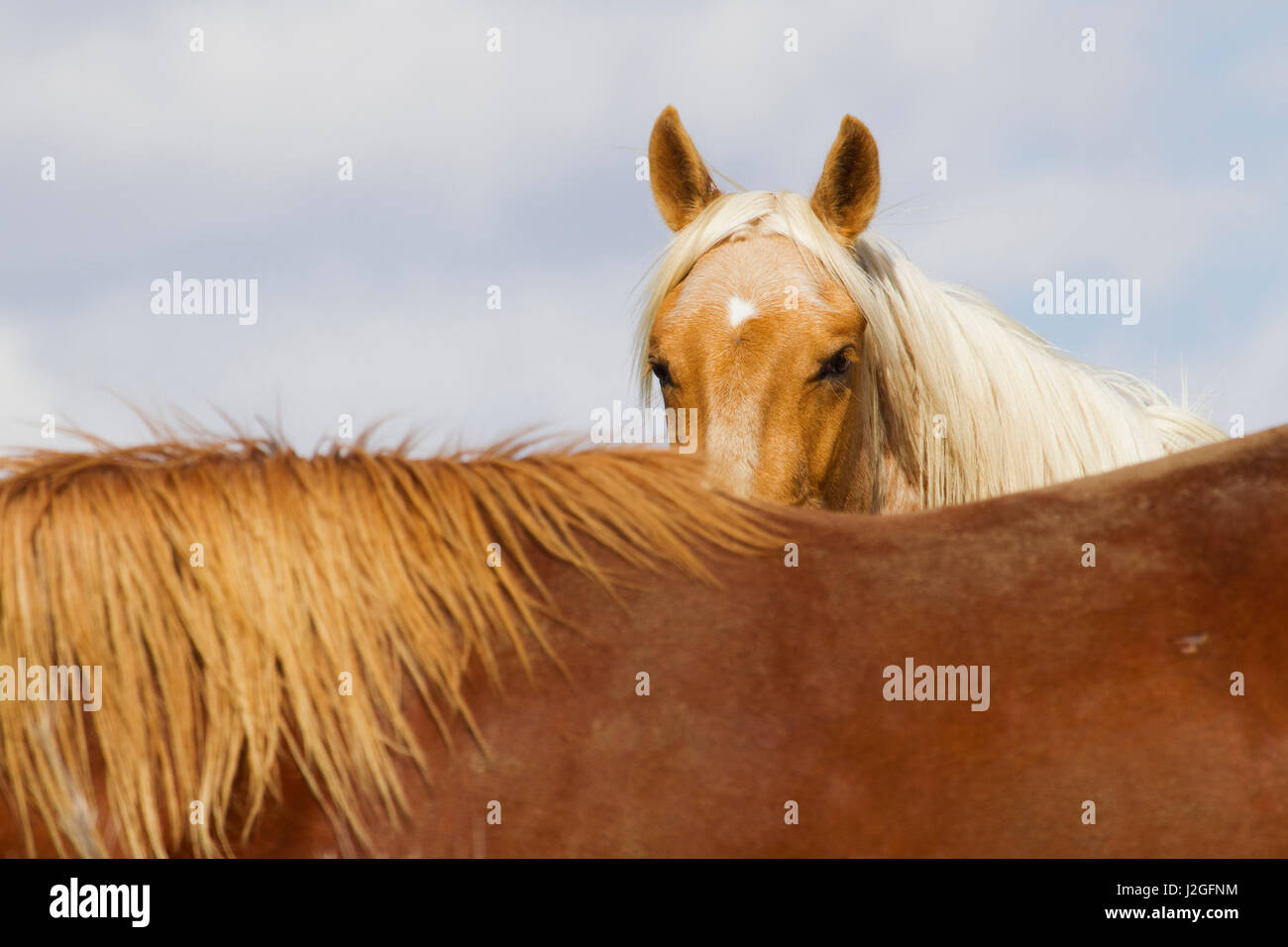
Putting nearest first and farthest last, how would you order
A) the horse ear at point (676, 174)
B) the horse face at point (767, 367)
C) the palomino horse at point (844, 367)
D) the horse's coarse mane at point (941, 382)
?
the horse face at point (767, 367) → the palomino horse at point (844, 367) → the horse's coarse mane at point (941, 382) → the horse ear at point (676, 174)

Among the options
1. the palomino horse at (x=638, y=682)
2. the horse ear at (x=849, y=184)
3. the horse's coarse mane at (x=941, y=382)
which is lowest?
the palomino horse at (x=638, y=682)

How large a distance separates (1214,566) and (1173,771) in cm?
36

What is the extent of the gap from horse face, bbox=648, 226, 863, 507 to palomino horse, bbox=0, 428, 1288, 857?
7.11ft

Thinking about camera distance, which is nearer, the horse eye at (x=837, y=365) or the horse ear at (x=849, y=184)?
the horse eye at (x=837, y=365)

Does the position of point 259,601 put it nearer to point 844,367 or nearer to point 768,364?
point 768,364

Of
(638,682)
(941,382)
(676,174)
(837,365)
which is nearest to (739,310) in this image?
(837,365)

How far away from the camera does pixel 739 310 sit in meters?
4.66

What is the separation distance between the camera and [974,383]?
198 inches

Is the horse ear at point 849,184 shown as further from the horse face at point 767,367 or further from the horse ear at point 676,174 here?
the horse ear at point 676,174

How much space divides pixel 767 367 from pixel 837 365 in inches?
12.6

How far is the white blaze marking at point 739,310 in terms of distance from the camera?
4.64m

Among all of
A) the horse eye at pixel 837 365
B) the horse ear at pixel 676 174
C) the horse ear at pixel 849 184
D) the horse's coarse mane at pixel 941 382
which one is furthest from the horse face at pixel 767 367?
the horse ear at pixel 676 174

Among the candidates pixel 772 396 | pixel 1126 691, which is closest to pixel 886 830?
pixel 1126 691

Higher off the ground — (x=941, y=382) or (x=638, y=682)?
(x=941, y=382)
